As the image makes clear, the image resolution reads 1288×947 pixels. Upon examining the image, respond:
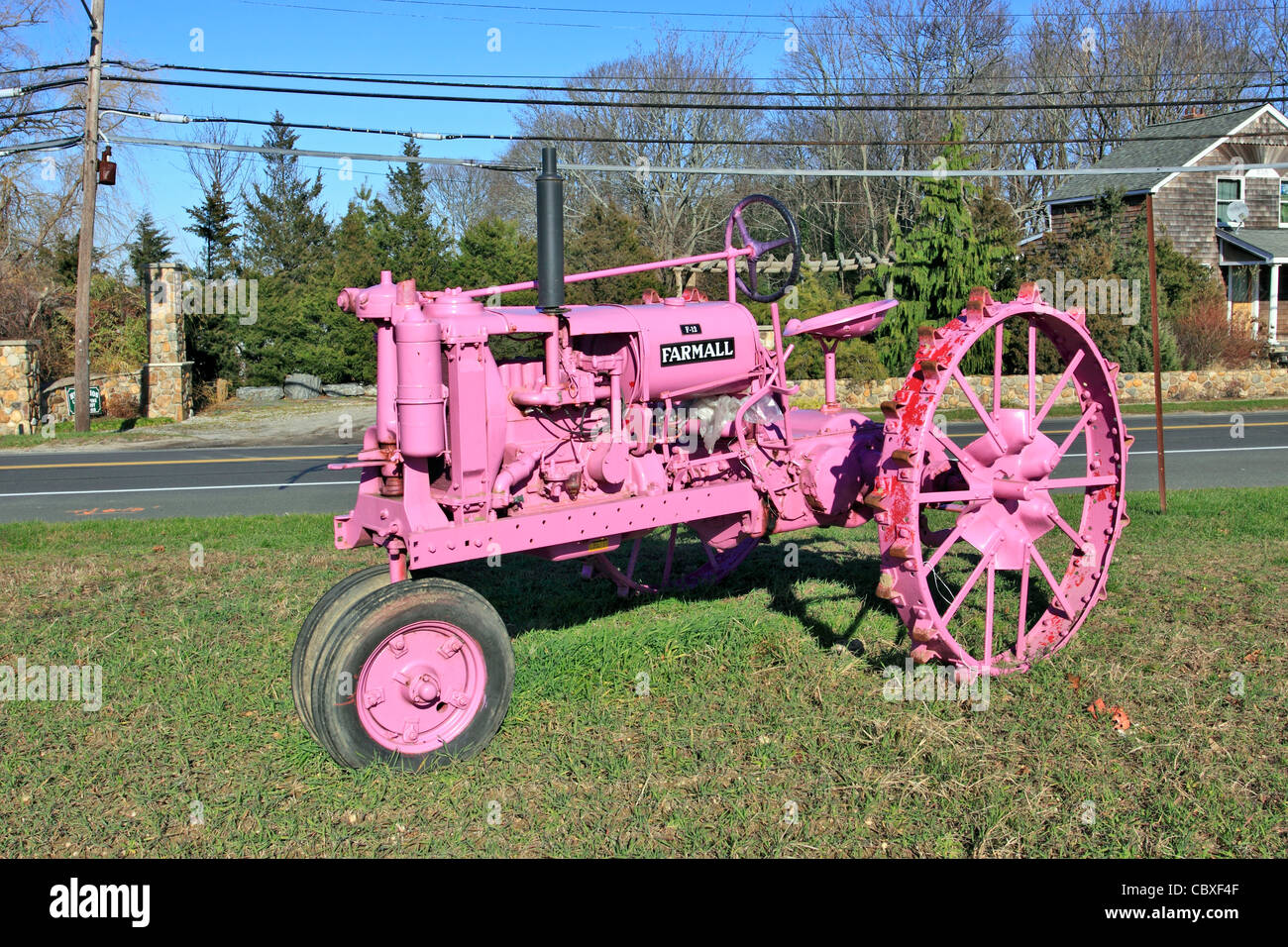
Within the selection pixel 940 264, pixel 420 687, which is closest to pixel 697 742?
pixel 420 687

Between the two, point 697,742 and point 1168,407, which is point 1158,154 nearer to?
point 1168,407

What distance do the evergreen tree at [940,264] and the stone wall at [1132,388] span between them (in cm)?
98

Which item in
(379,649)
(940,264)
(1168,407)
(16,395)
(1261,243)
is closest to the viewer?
(379,649)

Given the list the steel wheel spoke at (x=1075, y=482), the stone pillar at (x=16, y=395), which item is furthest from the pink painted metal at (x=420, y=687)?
the stone pillar at (x=16, y=395)

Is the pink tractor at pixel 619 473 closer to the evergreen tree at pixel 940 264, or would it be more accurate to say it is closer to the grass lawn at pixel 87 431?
the evergreen tree at pixel 940 264

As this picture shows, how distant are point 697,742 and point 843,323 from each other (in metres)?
2.54

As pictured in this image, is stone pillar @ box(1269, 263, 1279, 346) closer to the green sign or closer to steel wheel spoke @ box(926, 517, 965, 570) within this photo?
steel wheel spoke @ box(926, 517, 965, 570)

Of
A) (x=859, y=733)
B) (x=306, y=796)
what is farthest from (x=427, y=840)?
(x=859, y=733)

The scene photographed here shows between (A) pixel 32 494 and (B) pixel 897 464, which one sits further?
(A) pixel 32 494

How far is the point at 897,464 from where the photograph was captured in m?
4.81

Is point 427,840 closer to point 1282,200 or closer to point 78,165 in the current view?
point 78,165

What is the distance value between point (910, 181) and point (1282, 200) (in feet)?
38.7

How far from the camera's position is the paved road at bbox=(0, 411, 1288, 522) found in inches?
474

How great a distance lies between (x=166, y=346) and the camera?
21781mm
